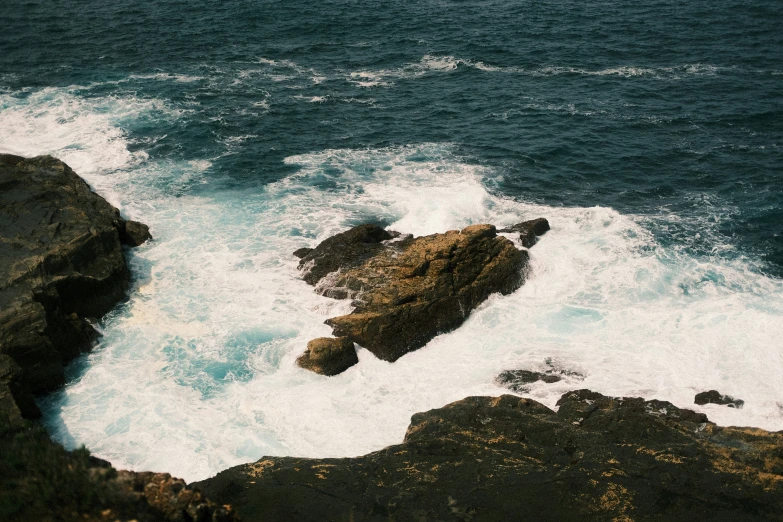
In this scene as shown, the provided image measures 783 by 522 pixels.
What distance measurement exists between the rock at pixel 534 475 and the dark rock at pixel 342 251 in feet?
39.2

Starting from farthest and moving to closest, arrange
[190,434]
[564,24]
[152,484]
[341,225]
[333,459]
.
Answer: [564,24] → [341,225] → [190,434] → [333,459] → [152,484]

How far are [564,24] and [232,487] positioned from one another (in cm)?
6946

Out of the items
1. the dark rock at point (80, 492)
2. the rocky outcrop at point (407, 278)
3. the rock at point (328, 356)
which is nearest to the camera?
the dark rock at point (80, 492)

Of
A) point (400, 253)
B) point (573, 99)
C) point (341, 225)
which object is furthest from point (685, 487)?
point (573, 99)

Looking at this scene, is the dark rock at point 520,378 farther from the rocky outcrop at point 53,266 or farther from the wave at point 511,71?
the wave at point 511,71

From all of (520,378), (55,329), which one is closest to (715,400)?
(520,378)

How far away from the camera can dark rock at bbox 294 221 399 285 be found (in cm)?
3400

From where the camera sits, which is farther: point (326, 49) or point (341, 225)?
point (326, 49)

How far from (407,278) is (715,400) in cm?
1406

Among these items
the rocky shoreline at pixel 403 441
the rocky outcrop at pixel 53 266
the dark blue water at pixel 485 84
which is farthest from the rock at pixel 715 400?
the rocky outcrop at pixel 53 266

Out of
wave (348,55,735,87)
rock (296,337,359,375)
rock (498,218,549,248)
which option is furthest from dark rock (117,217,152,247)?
wave (348,55,735,87)

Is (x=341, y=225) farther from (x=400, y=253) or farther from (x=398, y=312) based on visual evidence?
(x=398, y=312)

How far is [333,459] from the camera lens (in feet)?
73.2

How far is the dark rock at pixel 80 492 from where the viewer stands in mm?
14828
